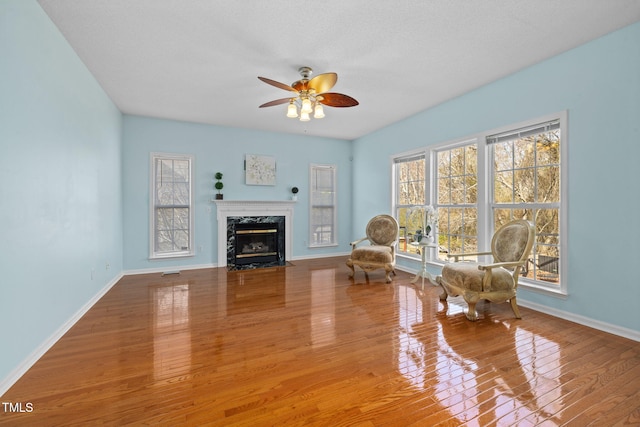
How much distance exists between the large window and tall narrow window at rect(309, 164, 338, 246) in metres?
2.09

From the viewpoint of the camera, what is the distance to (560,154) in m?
3.11

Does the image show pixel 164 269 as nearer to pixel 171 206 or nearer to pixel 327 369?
pixel 171 206

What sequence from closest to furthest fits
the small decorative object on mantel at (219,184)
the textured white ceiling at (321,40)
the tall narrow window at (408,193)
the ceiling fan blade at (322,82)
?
the textured white ceiling at (321,40)
the ceiling fan blade at (322,82)
the tall narrow window at (408,193)
the small decorative object on mantel at (219,184)

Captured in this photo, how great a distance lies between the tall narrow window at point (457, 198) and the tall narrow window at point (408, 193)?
1.26ft

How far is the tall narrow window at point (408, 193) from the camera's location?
16.9ft

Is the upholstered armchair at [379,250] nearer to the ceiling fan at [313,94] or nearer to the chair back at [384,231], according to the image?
the chair back at [384,231]

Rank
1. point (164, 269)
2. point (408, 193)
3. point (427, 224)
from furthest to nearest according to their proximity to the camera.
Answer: point (408, 193) < point (164, 269) < point (427, 224)

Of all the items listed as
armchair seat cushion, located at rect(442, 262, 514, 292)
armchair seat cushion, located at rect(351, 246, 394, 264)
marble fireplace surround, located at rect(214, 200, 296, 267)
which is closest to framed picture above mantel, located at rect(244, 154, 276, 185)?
marble fireplace surround, located at rect(214, 200, 296, 267)

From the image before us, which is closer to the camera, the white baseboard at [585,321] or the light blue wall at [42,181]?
the light blue wall at [42,181]

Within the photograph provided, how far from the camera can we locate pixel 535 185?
11.2 ft

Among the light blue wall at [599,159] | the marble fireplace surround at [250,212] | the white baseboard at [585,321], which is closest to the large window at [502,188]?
the light blue wall at [599,159]

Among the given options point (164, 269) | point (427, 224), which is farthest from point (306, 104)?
point (164, 269)

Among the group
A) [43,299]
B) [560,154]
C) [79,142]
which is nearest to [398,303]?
[560,154]

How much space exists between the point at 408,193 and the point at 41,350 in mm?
5259
